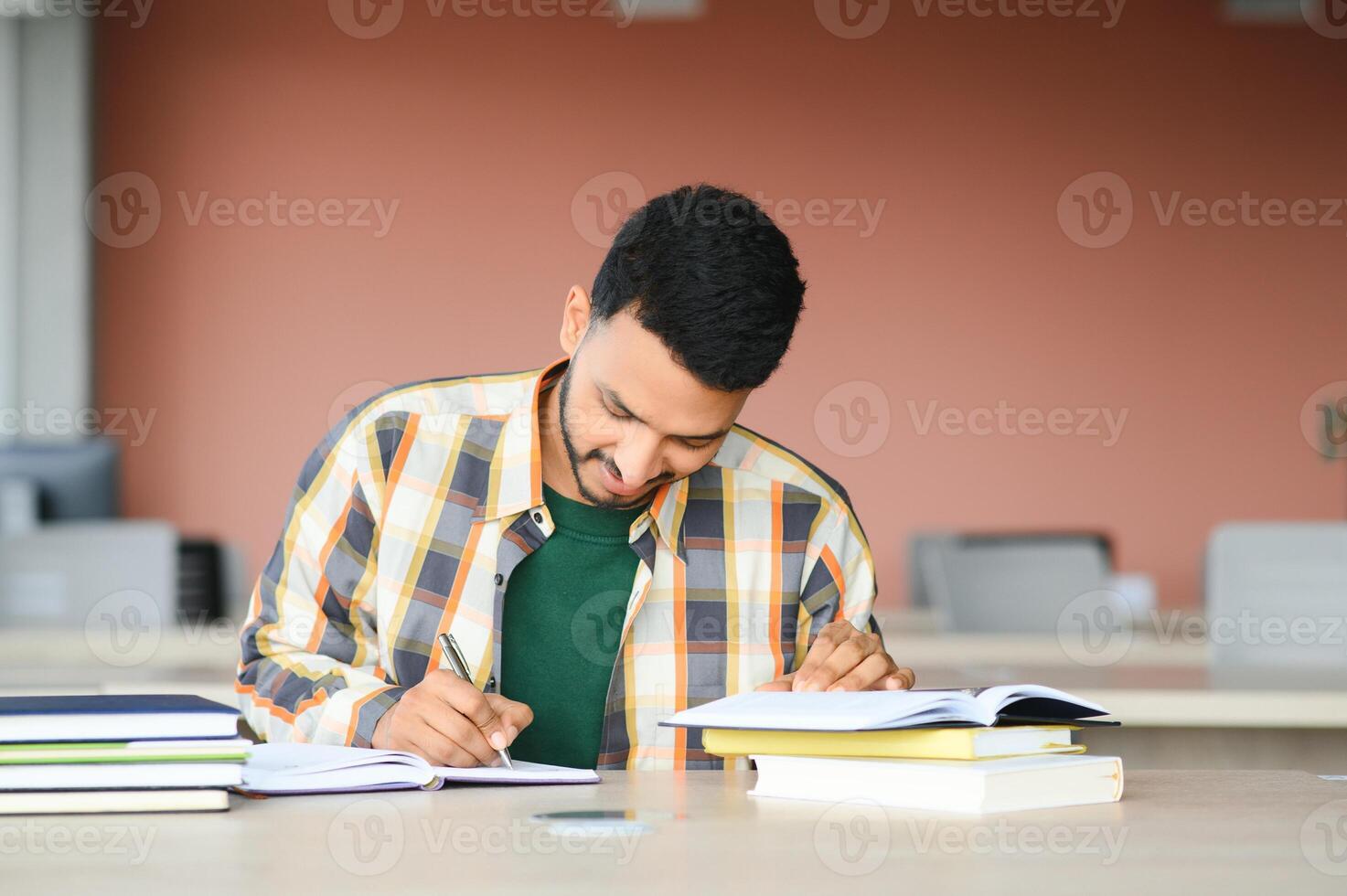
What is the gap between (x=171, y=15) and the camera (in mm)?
5102

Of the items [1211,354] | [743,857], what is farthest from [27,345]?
[743,857]

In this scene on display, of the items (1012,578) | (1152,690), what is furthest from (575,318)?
(1012,578)

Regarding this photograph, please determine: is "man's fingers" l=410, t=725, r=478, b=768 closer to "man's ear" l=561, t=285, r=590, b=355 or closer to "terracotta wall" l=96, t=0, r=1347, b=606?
"man's ear" l=561, t=285, r=590, b=355

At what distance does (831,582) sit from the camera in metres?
1.73

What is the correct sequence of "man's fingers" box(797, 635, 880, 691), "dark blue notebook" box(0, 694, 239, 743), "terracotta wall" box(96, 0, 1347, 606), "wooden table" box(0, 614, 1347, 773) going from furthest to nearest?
"terracotta wall" box(96, 0, 1347, 606) → "wooden table" box(0, 614, 1347, 773) → "man's fingers" box(797, 635, 880, 691) → "dark blue notebook" box(0, 694, 239, 743)

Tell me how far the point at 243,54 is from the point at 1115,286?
3.19 m

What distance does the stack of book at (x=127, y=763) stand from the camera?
1.05 m

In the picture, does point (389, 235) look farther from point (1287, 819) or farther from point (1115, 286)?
point (1287, 819)

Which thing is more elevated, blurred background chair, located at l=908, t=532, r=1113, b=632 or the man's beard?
the man's beard

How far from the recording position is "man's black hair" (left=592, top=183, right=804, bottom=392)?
1436 millimetres

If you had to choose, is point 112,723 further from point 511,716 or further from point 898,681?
point 898,681

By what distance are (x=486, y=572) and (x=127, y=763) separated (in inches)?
23.8

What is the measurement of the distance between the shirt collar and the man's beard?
3cm

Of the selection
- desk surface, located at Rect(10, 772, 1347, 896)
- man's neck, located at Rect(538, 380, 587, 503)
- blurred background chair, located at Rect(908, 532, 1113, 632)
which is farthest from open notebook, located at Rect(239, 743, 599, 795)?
blurred background chair, located at Rect(908, 532, 1113, 632)
